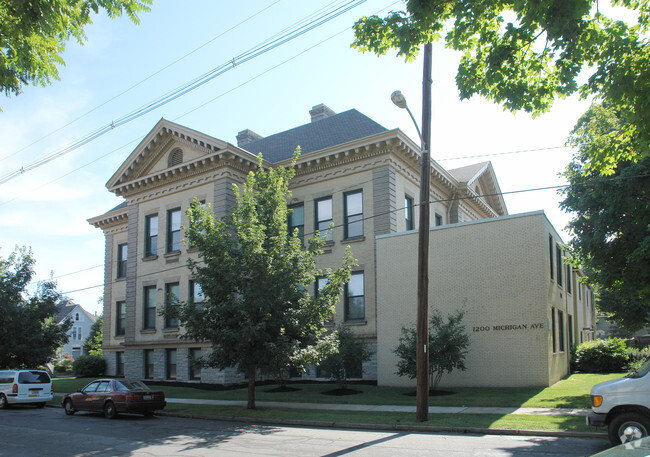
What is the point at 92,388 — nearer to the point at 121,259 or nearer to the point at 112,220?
the point at 121,259

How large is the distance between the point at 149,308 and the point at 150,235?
13.3 ft

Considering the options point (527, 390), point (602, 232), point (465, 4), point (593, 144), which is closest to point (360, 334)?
point (527, 390)

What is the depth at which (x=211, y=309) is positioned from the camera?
17.7 m

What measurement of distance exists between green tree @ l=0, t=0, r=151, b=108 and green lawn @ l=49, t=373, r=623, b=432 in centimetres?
1067

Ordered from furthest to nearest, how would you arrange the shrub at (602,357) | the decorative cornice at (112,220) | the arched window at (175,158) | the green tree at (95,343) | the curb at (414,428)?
the green tree at (95,343), the decorative cornice at (112,220), the arched window at (175,158), the shrub at (602,357), the curb at (414,428)

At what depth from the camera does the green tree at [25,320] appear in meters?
28.1

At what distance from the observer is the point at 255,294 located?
1702cm

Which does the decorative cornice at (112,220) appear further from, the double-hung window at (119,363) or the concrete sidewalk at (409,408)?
the concrete sidewalk at (409,408)

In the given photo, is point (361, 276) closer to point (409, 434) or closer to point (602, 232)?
point (602, 232)

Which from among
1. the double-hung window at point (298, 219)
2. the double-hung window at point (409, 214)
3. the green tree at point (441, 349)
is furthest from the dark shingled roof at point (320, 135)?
the green tree at point (441, 349)

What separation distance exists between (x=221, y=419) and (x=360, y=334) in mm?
9545

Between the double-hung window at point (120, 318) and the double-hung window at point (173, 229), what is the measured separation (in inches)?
363

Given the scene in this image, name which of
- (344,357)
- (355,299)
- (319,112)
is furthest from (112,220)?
Result: (344,357)

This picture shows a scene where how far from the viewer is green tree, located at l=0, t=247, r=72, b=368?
28.1 m
